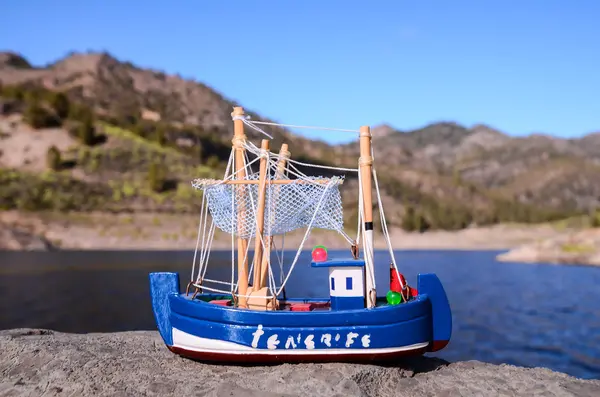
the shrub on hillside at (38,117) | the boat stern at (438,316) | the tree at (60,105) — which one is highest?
the tree at (60,105)

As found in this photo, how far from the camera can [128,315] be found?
24047 millimetres

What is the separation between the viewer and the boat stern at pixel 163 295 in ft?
42.5

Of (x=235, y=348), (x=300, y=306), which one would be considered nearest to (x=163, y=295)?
(x=235, y=348)

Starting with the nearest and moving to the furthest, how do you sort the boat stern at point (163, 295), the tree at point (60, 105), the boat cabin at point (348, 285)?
the boat cabin at point (348, 285) → the boat stern at point (163, 295) → the tree at point (60, 105)

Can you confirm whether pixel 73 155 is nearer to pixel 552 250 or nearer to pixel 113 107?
pixel 113 107

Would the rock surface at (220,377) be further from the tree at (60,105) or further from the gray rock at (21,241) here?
the tree at (60,105)

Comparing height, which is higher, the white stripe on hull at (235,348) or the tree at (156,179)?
the tree at (156,179)

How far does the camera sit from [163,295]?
13.2 m

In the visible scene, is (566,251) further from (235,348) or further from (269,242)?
(235,348)

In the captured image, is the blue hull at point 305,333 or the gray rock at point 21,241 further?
the gray rock at point 21,241

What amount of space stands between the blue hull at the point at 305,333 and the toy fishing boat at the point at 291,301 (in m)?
0.02

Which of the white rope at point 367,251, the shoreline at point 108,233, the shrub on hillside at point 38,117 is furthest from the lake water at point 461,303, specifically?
the shrub on hillside at point 38,117

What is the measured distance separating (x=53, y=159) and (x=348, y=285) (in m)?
78.7

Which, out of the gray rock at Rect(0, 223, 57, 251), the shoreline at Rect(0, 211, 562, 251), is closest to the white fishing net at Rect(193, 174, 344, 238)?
→ the gray rock at Rect(0, 223, 57, 251)
